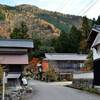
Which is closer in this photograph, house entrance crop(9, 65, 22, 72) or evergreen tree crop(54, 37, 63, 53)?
house entrance crop(9, 65, 22, 72)

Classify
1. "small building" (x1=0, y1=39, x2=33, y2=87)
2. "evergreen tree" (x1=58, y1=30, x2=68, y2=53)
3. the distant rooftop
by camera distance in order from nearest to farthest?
"small building" (x1=0, y1=39, x2=33, y2=87) → the distant rooftop → "evergreen tree" (x1=58, y1=30, x2=68, y2=53)

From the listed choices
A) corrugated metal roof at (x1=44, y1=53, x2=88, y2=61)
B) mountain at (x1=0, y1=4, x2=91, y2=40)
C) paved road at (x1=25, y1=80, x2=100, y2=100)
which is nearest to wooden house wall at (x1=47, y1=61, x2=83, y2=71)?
corrugated metal roof at (x1=44, y1=53, x2=88, y2=61)

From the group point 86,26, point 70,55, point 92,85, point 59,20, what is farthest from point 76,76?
point 59,20

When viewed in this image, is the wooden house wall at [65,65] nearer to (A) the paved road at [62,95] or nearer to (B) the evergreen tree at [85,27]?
(B) the evergreen tree at [85,27]

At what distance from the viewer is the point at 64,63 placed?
2194 inches

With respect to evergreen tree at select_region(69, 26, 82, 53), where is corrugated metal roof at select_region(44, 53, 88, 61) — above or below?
below

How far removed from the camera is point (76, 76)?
29516 millimetres

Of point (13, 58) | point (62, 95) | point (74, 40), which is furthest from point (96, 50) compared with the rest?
point (74, 40)

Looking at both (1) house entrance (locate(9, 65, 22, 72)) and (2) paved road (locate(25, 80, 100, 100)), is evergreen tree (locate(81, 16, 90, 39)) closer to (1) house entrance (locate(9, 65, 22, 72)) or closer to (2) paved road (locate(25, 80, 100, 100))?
(1) house entrance (locate(9, 65, 22, 72))

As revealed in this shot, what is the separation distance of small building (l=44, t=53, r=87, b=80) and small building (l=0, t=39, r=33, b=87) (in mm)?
28740

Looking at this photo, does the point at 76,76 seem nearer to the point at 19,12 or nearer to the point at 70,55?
the point at 70,55

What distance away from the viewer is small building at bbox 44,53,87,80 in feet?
175

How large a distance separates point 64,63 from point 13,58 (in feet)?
110

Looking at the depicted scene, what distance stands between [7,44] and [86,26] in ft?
137
